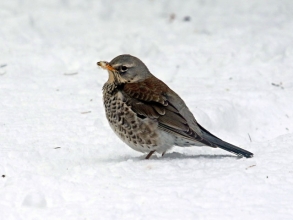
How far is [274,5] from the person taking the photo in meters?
12.5

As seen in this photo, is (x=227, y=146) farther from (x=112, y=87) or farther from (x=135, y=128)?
(x=112, y=87)

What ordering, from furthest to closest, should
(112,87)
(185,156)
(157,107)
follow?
(112,87)
(185,156)
(157,107)

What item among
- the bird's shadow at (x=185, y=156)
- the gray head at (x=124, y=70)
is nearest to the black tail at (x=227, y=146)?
the bird's shadow at (x=185, y=156)

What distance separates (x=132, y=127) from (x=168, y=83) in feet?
10.2

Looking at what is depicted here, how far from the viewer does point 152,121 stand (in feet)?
22.8

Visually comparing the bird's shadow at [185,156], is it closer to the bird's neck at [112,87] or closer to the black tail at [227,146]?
the black tail at [227,146]

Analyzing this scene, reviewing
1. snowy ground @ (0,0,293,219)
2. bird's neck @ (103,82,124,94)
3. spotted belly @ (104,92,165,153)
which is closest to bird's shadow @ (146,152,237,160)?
snowy ground @ (0,0,293,219)

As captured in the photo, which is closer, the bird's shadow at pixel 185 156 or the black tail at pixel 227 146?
the black tail at pixel 227 146

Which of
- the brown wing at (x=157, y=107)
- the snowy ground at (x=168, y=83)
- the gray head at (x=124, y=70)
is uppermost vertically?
the gray head at (x=124, y=70)

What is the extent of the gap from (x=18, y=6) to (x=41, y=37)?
3.54 feet

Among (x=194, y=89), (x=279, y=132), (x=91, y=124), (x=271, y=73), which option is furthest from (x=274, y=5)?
(x=91, y=124)

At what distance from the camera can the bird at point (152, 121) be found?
6.90 meters

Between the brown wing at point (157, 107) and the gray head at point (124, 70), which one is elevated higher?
the gray head at point (124, 70)

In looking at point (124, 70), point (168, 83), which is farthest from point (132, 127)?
point (168, 83)
